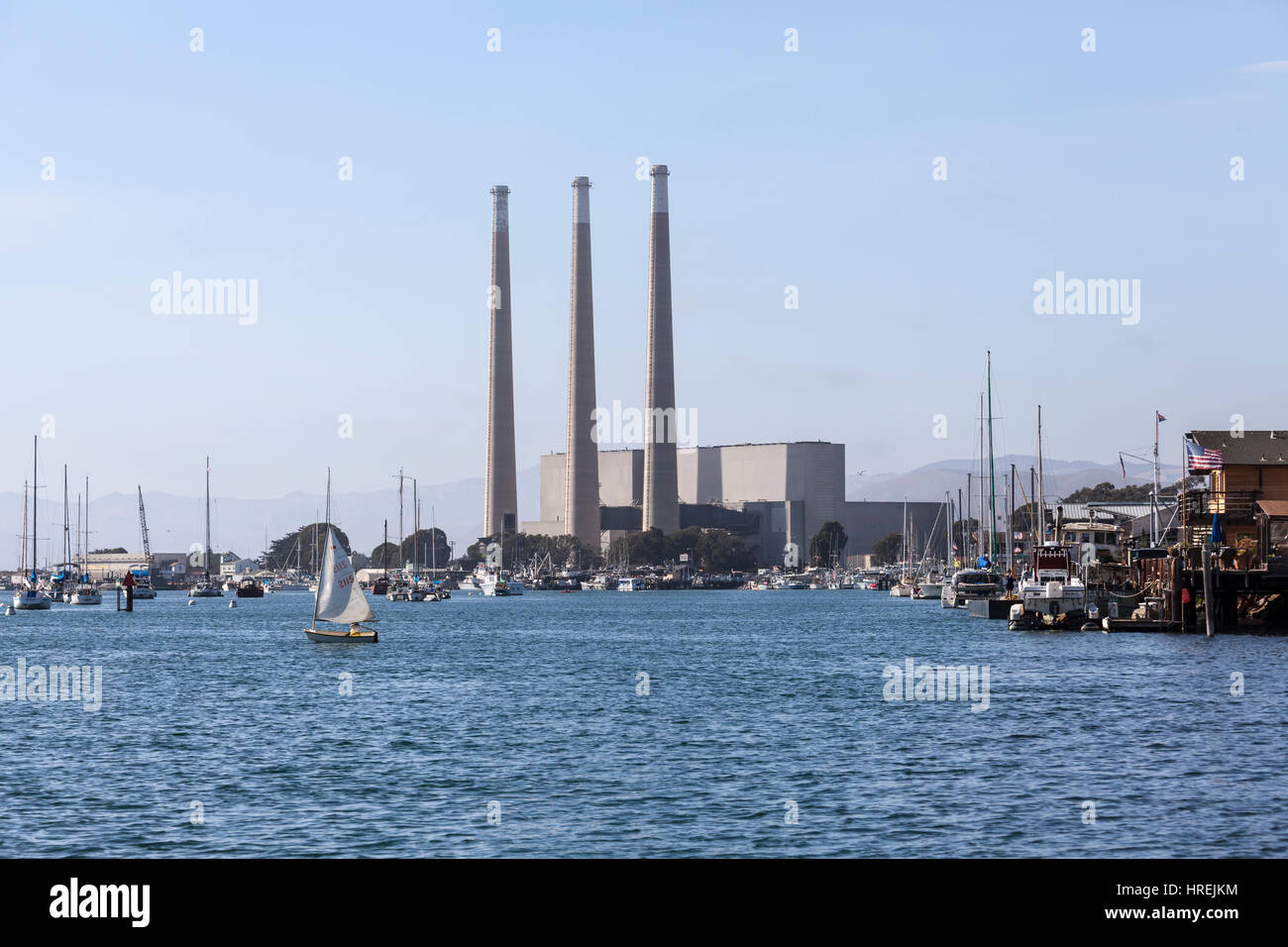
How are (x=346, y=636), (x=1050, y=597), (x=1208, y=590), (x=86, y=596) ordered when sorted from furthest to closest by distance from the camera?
(x=86, y=596) → (x=1050, y=597) → (x=346, y=636) → (x=1208, y=590)

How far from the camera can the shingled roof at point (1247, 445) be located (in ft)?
322

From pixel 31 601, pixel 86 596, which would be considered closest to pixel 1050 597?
pixel 31 601

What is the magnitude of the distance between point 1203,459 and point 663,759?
63.8 metres

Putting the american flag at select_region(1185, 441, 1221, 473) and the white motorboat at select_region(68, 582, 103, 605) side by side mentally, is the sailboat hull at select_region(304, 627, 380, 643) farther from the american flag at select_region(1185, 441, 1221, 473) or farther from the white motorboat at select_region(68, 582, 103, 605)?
the white motorboat at select_region(68, 582, 103, 605)

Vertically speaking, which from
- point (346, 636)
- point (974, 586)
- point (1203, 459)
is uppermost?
point (1203, 459)

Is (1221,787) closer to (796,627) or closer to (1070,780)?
(1070,780)

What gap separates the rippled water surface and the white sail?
6534 mm

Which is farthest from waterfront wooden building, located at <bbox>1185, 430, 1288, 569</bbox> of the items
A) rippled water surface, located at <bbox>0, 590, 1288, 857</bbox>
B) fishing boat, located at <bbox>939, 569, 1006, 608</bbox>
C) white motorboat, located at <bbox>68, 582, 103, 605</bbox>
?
white motorboat, located at <bbox>68, 582, 103, 605</bbox>

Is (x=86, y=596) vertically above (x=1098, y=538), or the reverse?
(x=1098, y=538)

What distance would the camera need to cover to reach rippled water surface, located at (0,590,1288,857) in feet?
91.0

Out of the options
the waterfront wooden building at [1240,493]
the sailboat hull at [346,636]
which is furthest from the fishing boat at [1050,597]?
the sailboat hull at [346,636]

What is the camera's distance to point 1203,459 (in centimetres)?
9125

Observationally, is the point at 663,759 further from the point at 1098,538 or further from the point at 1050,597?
the point at 1098,538
